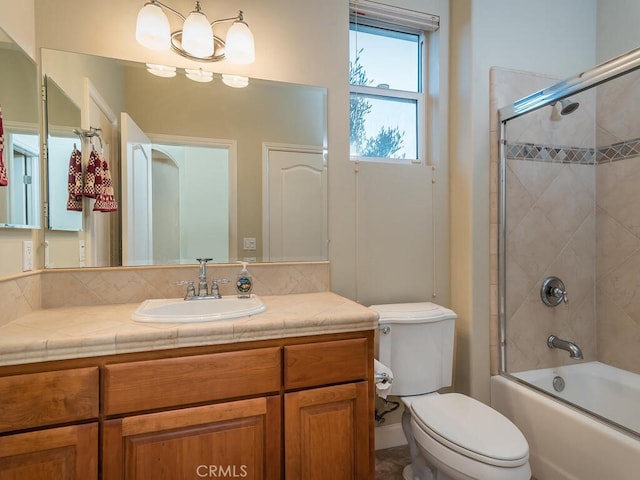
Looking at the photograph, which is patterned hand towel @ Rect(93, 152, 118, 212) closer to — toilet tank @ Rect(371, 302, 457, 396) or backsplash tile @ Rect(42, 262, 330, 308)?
backsplash tile @ Rect(42, 262, 330, 308)

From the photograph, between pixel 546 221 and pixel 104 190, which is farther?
pixel 546 221

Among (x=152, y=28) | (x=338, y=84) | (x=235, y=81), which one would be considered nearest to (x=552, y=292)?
(x=338, y=84)

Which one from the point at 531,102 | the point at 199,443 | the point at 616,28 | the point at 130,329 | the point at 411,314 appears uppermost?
the point at 616,28

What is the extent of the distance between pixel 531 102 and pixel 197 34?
1.66 meters

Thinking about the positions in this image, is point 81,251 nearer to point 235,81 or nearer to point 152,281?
point 152,281

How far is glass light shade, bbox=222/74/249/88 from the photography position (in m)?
1.61

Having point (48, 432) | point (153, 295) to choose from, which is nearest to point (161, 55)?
point (153, 295)

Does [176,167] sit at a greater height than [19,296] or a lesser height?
greater

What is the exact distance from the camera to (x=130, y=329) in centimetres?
102

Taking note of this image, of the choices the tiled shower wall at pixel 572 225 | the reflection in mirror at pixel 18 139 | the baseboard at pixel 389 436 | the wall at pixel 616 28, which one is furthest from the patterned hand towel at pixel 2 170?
the wall at pixel 616 28

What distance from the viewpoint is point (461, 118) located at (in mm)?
1905

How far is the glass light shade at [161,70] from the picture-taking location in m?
1.51

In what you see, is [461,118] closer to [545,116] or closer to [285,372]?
[545,116]

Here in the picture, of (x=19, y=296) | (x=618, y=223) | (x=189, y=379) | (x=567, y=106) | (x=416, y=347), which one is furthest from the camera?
(x=618, y=223)
